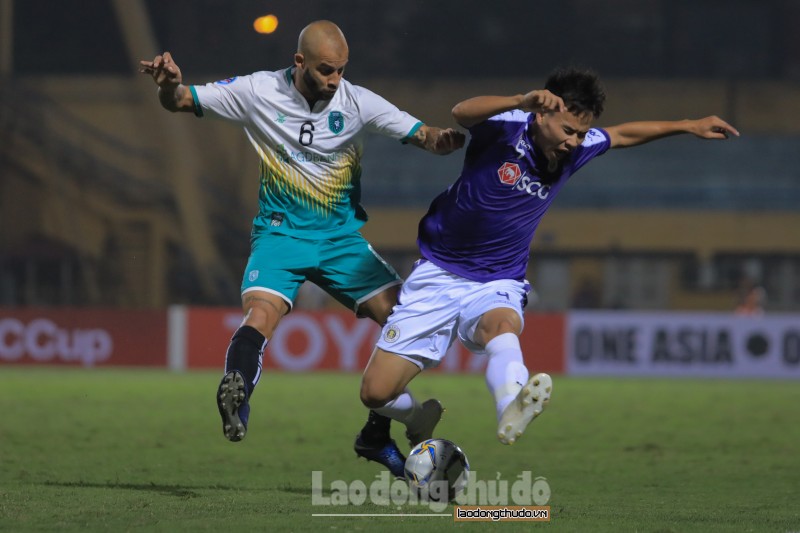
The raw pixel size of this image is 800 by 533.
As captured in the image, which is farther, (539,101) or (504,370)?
(504,370)

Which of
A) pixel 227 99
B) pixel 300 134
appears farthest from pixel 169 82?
A: pixel 300 134

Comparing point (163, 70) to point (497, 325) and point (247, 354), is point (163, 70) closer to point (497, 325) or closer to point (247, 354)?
point (247, 354)

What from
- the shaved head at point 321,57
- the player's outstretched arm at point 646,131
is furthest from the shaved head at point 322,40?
the player's outstretched arm at point 646,131

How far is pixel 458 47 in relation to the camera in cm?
3441

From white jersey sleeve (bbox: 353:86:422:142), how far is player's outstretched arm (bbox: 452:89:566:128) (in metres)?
0.74

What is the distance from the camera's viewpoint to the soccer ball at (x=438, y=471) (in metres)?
6.87

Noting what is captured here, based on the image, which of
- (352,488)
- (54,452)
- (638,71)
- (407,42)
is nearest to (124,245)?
(407,42)

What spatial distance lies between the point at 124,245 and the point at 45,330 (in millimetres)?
10766

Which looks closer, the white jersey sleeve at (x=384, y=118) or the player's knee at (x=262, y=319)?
the player's knee at (x=262, y=319)

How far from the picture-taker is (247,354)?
6.87 m

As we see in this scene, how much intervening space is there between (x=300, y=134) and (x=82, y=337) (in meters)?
14.8

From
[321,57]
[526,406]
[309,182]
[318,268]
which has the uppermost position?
[321,57]

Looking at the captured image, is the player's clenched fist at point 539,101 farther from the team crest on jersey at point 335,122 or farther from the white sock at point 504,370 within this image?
the team crest on jersey at point 335,122

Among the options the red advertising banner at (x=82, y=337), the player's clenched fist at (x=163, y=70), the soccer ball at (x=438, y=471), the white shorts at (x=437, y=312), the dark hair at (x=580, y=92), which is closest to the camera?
the dark hair at (x=580, y=92)
